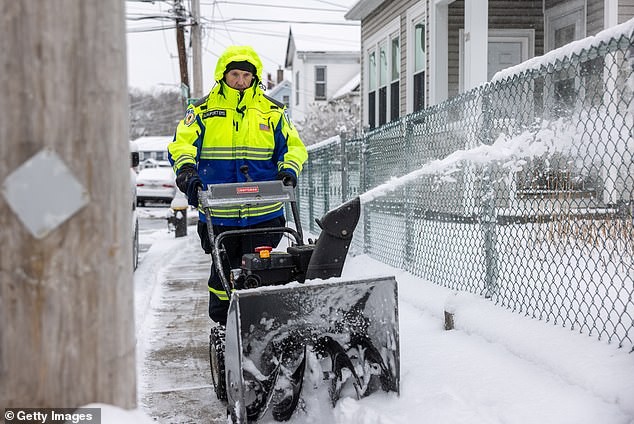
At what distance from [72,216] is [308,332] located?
1.80 meters

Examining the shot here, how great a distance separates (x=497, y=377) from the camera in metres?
3.51

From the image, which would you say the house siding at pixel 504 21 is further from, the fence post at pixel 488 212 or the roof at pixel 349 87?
the roof at pixel 349 87

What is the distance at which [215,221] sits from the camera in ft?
15.2

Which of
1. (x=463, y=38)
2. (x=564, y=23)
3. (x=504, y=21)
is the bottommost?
(x=463, y=38)

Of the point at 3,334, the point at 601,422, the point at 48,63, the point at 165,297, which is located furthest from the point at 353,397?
the point at 165,297

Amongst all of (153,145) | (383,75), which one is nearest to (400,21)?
(383,75)

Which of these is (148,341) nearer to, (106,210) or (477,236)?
(477,236)

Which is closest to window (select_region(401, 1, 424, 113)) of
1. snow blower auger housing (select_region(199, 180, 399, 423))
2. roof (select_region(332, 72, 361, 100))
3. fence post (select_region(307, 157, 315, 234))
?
fence post (select_region(307, 157, 315, 234))

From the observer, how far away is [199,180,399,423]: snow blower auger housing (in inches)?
126

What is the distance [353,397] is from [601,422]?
1174 mm

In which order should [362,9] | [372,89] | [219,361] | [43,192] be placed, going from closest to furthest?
[43,192] → [219,361] → [362,9] → [372,89]

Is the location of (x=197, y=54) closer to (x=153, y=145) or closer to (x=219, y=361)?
(x=219, y=361)

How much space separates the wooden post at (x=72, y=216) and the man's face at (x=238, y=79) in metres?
2.65

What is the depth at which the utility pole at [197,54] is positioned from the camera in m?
20.9
